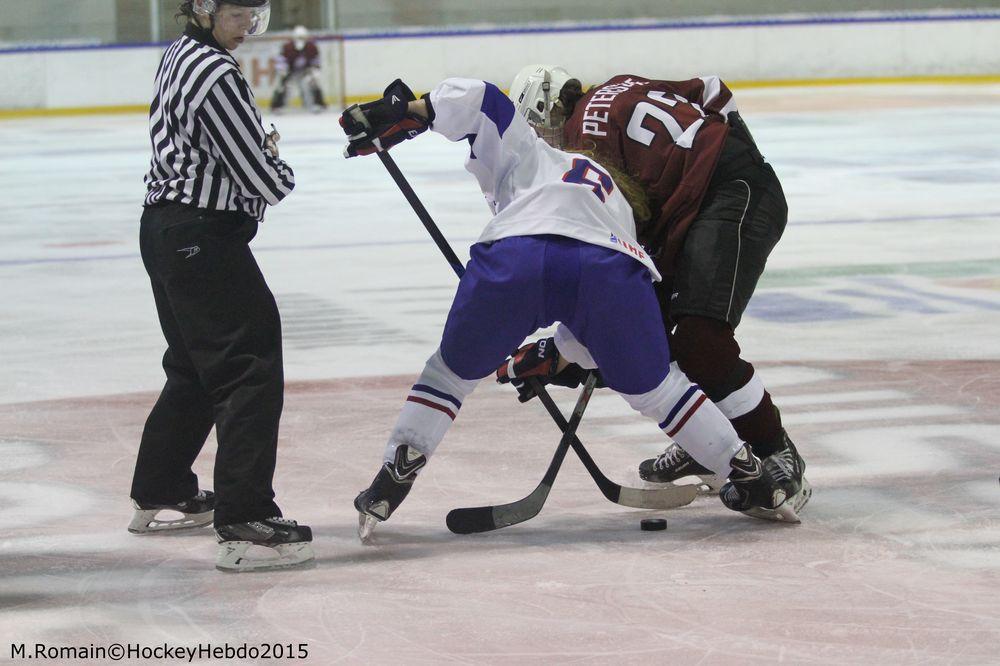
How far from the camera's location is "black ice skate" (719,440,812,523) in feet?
10.5

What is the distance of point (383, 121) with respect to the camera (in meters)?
3.03

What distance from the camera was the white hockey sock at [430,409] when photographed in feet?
10.3

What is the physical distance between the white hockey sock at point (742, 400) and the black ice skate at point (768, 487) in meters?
0.12

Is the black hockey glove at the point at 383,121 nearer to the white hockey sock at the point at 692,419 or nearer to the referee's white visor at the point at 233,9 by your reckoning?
the referee's white visor at the point at 233,9

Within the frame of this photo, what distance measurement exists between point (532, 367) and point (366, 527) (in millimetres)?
573

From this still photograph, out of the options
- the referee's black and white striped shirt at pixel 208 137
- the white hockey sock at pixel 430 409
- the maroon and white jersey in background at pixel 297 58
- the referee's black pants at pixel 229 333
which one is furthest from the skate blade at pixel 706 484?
the maroon and white jersey in background at pixel 297 58

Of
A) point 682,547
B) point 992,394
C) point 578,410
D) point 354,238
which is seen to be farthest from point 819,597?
point 354,238

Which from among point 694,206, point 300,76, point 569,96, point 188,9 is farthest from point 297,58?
point 188,9

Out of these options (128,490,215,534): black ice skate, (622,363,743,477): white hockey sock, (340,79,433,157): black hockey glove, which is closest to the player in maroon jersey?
(622,363,743,477): white hockey sock

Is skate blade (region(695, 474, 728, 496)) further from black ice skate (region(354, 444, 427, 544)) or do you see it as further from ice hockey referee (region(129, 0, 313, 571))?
ice hockey referee (region(129, 0, 313, 571))

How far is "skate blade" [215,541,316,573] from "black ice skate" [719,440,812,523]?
92cm

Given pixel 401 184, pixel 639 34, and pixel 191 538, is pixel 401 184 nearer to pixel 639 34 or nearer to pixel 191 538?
pixel 191 538

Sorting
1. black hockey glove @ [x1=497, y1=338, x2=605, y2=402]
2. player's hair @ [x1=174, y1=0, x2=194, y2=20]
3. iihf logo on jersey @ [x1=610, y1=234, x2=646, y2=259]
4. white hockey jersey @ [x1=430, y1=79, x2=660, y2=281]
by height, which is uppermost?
player's hair @ [x1=174, y1=0, x2=194, y2=20]

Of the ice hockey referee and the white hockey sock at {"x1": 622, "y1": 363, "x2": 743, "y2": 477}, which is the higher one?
the ice hockey referee
